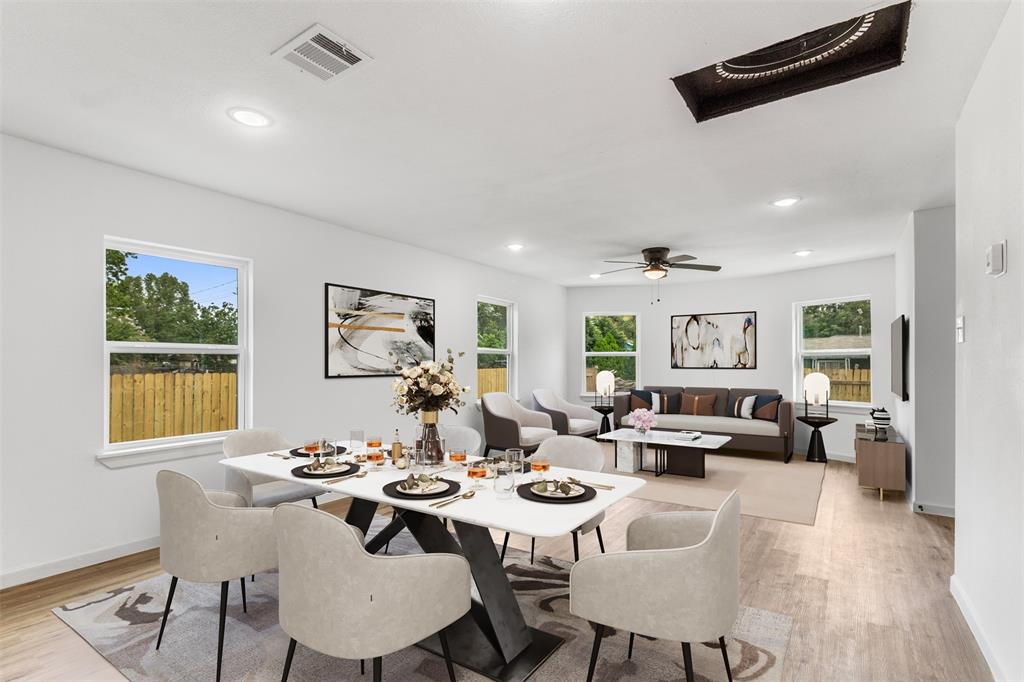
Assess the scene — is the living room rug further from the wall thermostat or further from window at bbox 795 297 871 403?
the wall thermostat

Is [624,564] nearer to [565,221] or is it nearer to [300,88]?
[300,88]

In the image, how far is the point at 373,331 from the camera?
16.8ft

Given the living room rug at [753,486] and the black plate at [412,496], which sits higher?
the black plate at [412,496]

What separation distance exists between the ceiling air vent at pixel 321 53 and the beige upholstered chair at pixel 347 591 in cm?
172

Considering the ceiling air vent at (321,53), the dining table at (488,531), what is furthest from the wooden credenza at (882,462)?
the ceiling air vent at (321,53)

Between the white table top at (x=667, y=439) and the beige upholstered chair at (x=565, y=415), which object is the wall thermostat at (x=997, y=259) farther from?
the beige upholstered chair at (x=565, y=415)

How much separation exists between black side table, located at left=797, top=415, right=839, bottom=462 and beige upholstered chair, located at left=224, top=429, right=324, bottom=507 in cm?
587

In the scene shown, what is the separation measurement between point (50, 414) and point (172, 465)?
2.54 feet

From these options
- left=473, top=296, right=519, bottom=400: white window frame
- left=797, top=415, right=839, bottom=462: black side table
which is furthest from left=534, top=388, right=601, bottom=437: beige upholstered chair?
left=797, top=415, right=839, bottom=462: black side table

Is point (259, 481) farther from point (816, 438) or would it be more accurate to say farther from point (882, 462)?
point (816, 438)

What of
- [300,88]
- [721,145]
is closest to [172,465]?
[300,88]

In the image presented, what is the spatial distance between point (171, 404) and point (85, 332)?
0.74 metres

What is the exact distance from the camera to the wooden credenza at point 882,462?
470cm

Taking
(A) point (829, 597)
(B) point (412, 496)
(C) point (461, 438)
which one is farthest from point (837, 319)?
(B) point (412, 496)
